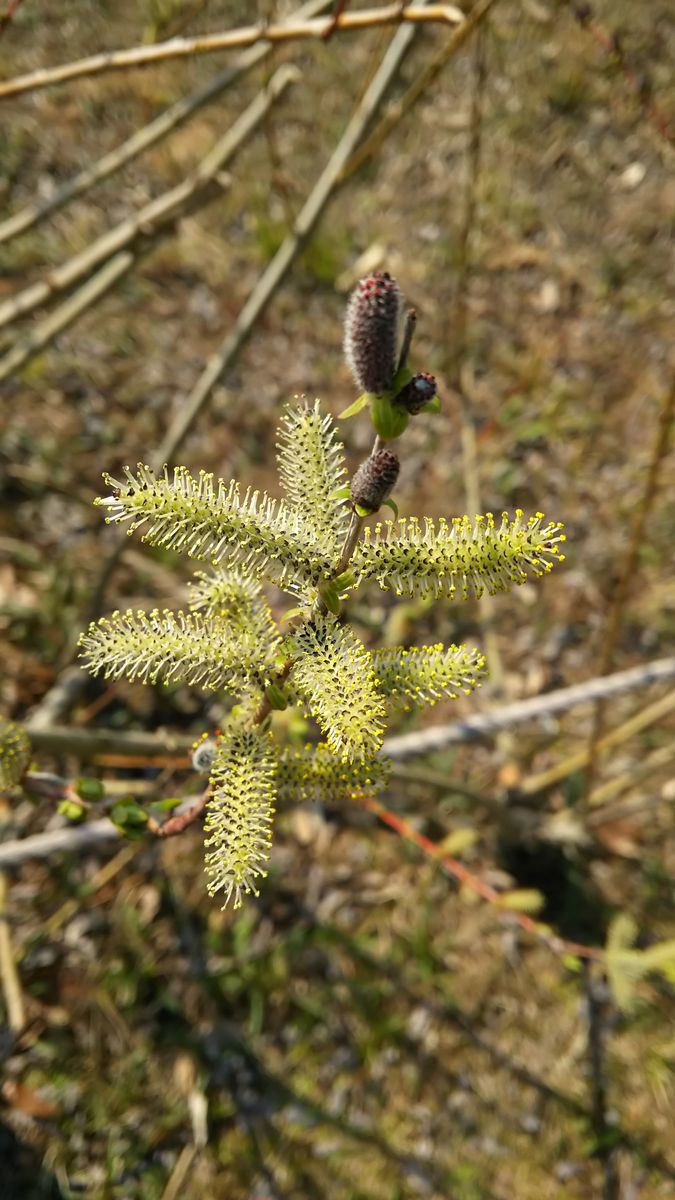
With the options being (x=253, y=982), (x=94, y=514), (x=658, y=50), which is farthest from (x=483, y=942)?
(x=658, y=50)

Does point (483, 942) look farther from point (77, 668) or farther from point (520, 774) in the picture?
point (77, 668)

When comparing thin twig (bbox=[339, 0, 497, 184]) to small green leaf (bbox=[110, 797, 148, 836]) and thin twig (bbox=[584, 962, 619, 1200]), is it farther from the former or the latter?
thin twig (bbox=[584, 962, 619, 1200])

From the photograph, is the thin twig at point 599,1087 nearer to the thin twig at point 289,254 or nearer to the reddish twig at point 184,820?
the reddish twig at point 184,820

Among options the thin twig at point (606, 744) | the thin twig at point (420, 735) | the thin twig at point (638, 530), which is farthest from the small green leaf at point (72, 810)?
the thin twig at point (606, 744)

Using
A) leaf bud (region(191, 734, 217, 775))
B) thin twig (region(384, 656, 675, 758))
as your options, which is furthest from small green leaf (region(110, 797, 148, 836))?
thin twig (region(384, 656, 675, 758))

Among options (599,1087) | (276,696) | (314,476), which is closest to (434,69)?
(314,476)

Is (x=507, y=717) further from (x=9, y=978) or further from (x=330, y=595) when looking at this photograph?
(x=9, y=978)

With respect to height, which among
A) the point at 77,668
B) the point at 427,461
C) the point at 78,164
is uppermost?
the point at 78,164
